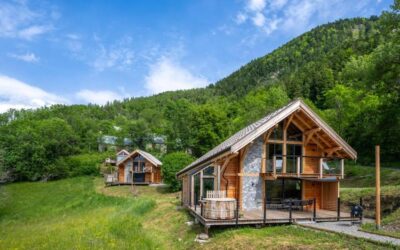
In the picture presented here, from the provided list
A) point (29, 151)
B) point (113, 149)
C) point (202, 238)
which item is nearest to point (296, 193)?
point (202, 238)

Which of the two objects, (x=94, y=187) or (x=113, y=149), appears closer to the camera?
(x=94, y=187)

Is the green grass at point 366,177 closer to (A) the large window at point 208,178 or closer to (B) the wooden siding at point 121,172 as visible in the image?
(A) the large window at point 208,178

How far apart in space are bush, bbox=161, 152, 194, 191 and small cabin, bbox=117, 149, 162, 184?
23.7ft

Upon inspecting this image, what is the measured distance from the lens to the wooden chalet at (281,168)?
1838cm

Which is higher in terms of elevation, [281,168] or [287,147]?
[287,147]

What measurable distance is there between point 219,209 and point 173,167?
22.6 meters

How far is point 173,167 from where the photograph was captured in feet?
121

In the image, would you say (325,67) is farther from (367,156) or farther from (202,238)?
(202,238)

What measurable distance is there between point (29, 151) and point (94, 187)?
18.4 metres

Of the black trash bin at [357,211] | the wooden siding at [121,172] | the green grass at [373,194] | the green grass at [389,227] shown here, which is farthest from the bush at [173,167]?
the green grass at [389,227]

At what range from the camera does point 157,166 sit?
4531 centimetres

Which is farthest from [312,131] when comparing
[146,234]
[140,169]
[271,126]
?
[140,169]

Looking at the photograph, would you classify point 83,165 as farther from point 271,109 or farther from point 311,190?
point 311,190

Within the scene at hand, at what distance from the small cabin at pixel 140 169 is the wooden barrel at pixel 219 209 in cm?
3028
